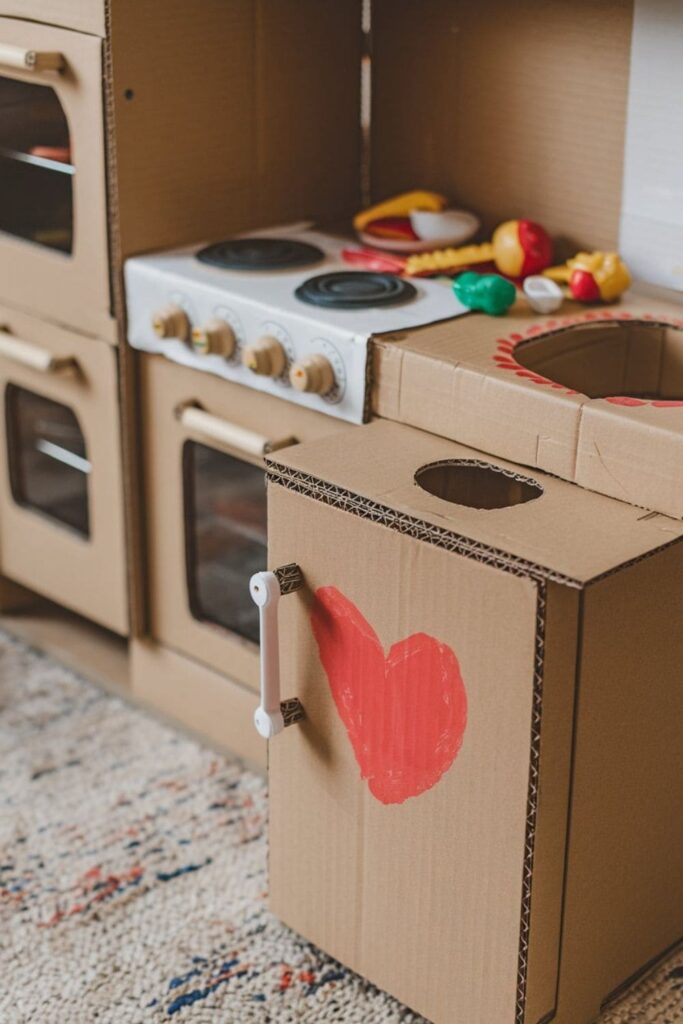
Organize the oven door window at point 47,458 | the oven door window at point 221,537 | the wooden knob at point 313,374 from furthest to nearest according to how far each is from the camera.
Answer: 1. the oven door window at point 47,458
2. the oven door window at point 221,537
3. the wooden knob at point 313,374

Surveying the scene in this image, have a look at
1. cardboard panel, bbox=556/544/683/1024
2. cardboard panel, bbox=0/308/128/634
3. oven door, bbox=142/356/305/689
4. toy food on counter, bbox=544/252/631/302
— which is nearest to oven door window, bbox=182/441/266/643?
oven door, bbox=142/356/305/689

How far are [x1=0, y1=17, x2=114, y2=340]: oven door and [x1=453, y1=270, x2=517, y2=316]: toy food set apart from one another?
1.52 ft

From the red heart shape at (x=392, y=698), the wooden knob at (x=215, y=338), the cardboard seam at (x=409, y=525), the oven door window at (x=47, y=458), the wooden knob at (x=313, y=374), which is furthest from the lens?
the oven door window at (x=47, y=458)

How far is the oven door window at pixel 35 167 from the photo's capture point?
174 cm

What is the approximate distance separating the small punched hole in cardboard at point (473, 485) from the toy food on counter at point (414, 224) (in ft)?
1.53

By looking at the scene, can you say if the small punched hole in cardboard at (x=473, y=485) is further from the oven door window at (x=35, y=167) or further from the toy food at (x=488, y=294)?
the oven door window at (x=35, y=167)

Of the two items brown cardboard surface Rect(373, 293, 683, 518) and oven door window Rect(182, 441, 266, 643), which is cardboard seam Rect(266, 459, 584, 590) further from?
oven door window Rect(182, 441, 266, 643)

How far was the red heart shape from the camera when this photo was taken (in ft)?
4.00

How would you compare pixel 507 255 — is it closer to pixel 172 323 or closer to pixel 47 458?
pixel 172 323

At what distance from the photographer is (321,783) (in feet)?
4.49

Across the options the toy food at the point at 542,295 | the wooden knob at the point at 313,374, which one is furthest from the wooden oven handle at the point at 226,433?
the toy food at the point at 542,295

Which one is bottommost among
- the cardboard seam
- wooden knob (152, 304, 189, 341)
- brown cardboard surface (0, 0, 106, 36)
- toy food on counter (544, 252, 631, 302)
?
the cardboard seam

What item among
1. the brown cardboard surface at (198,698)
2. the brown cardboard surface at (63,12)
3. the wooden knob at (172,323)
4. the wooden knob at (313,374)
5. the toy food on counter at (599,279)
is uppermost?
the brown cardboard surface at (63,12)

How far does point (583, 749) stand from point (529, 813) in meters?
0.08
